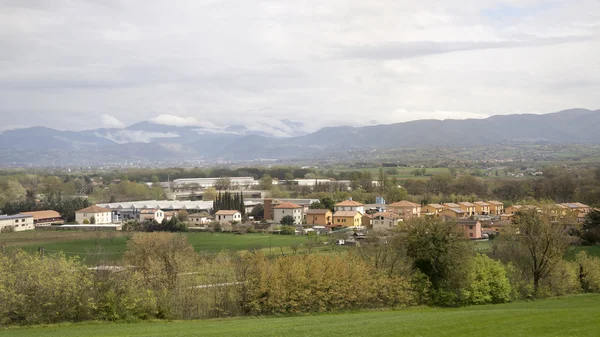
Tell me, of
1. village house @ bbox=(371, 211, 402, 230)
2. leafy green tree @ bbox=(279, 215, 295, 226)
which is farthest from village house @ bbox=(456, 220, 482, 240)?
leafy green tree @ bbox=(279, 215, 295, 226)

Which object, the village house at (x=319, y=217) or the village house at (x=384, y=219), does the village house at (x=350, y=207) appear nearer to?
the village house at (x=319, y=217)

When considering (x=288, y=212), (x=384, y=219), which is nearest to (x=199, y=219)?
(x=288, y=212)

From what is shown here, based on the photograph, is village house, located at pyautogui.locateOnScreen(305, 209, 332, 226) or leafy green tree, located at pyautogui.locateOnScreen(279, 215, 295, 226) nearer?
leafy green tree, located at pyautogui.locateOnScreen(279, 215, 295, 226)

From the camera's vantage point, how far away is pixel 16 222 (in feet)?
189

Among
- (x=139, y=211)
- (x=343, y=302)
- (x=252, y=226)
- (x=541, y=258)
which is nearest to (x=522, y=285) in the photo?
(x=541, y=258)

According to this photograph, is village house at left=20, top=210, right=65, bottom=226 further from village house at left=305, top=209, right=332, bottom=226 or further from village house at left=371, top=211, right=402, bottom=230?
village house at left=371, top=211, right=402, bottom=230

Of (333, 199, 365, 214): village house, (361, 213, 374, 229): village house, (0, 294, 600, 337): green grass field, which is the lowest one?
(361, 213, 374, 229): village house

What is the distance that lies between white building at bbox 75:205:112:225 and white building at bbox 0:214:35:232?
6062 millimetres

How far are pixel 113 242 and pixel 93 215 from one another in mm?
19690

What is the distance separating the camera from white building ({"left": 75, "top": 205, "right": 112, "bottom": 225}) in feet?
212

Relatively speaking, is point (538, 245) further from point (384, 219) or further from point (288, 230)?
point (384, 219)

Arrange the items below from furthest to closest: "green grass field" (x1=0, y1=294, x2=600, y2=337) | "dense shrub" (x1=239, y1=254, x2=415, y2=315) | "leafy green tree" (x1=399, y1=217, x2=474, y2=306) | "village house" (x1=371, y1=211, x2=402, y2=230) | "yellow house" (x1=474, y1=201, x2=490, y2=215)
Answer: "yellow house" (x1=474, y1=201, x2=490, y2=215) → "village house" (x1=371, y1=211, x2=402, y2=230) → "leafy green tree" (x1=399, y1=217, x2=474, y2=306) → "dense shrub" (x1=239, y1=254, x2=415, y2=315) → "green grass field" (x1=0, y1=294, x2=600, y2=337)

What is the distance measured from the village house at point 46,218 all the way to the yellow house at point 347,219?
99.7 feet

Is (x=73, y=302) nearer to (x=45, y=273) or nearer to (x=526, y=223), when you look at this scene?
(x=45, y=273)
